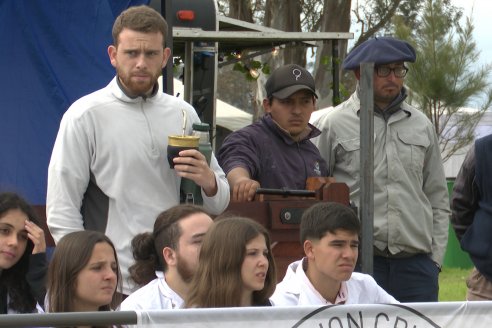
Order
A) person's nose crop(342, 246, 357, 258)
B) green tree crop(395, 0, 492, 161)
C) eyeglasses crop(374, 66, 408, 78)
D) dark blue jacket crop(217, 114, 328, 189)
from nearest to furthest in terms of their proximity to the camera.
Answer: person's nose crop(342, 246, 357, 258) → dark blue jacket crop(217, 114, 328, 189) → eyeglasses crop(374, 66, 408, 78) → green tree crop(395, 0, 492, 161)

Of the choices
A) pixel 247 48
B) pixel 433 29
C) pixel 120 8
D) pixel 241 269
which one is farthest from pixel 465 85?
pixel 241 269

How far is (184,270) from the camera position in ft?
15.6

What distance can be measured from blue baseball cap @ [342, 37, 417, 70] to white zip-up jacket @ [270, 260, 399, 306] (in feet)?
4.47

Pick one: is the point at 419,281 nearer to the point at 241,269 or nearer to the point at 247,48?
the point at 241,269

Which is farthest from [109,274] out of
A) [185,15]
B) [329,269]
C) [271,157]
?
[185,15]

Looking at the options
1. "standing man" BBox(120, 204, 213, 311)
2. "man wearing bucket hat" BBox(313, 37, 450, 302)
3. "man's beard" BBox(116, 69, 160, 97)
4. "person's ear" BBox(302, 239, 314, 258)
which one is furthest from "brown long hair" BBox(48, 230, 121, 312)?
"man wearing bucket hat" BBox(313, 37, 450, 302)

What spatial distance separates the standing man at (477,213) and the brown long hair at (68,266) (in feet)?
6.52

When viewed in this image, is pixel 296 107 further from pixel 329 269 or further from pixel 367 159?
pixel 329 269

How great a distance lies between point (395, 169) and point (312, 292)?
129cm

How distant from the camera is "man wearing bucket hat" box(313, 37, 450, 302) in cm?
605

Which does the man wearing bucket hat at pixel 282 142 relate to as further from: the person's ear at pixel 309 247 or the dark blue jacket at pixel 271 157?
the person's ear at pixel 309 247

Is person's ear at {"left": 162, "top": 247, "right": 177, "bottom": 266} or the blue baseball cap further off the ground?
the blue baseball cap

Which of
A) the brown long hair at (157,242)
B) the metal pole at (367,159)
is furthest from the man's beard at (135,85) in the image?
the metal pole at (367,159)

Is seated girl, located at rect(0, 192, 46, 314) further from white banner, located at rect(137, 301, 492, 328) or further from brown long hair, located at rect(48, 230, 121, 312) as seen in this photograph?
white banner, located at rect(137, 301, 492, 328)
